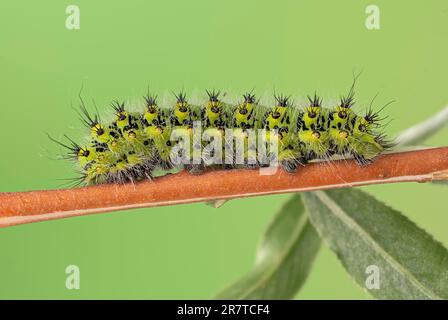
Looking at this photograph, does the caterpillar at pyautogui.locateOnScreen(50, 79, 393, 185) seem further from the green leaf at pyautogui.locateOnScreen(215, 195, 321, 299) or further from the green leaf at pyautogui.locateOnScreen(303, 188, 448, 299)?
the green leaf at pyautogui.locateOnScreen(215, 195, 321, 299)

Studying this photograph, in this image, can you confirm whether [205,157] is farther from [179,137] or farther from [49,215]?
[49,215]

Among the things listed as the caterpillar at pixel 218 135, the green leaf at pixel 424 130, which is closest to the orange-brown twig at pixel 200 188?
the caterpillar at pixel 218 135

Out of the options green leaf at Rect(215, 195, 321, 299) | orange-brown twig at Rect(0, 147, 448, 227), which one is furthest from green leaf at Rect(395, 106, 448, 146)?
orange-brown twig at Rect(0, 147, 448, 227)

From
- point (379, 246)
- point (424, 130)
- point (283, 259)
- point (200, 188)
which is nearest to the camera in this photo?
point (200, 188)

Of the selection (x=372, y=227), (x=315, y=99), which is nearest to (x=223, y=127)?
(x=315, y=99)

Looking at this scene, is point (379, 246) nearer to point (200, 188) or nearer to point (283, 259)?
point (283, 259)

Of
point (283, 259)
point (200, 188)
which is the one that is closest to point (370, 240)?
point (283, 259)

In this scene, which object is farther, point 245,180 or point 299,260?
point 299,260
